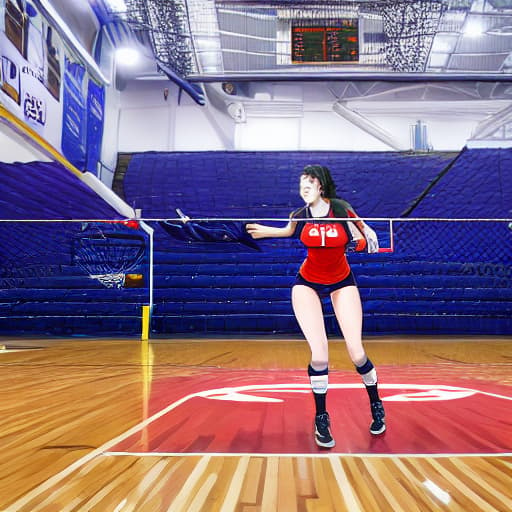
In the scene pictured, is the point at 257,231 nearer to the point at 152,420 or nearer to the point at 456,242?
the point at 152,420

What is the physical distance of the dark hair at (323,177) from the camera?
1.87m

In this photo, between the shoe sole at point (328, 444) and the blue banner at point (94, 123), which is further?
the blue banner at point (94, 123)

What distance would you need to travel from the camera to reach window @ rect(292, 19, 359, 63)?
8.55 meters

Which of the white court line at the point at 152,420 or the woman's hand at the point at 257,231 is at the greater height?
the woman's hand at the point at 257,231

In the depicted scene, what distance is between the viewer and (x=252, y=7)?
8.40 metres

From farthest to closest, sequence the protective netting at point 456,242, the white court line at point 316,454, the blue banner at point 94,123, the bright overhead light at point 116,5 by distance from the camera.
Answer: the blue banner at point 94,123
the bright overhead light at point 116,5
the protective netting at point 456,242
the white court line at point 316,454

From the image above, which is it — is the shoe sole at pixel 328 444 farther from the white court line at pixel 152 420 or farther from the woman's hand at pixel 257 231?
the woman's hand at pixel 257 231

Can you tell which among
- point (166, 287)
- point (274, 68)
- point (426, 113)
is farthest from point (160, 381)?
point (426, 113)

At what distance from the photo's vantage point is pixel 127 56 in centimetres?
954

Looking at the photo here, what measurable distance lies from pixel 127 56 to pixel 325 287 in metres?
9.51

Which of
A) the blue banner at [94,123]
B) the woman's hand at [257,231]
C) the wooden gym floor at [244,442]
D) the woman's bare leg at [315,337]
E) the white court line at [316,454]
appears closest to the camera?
the wooden gym floor at [244,442]

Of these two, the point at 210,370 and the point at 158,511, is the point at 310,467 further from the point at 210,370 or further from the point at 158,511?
the point at 210,370

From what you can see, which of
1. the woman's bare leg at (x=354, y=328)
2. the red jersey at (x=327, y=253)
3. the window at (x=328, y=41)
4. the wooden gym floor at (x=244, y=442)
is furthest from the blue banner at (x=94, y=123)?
the woman's bare leg at (x=354, y=328)

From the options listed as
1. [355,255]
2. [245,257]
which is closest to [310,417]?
[245,257]
